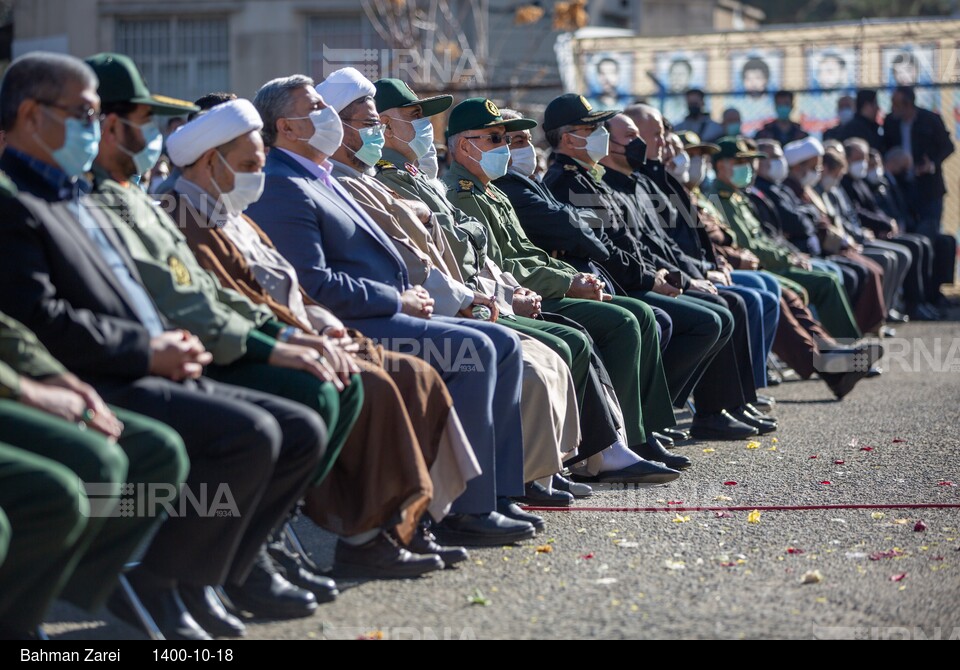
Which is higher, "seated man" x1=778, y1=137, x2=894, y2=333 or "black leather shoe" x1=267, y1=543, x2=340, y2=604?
"seated man" x1=778, y1=137, x2=894, y2=333

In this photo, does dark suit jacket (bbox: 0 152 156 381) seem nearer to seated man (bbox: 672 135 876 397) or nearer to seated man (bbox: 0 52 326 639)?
seated man (bbox: 0 52 326 639)

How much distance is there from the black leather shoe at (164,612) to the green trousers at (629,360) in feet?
12.8

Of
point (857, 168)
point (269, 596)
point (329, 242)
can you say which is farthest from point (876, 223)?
point (269, 596)

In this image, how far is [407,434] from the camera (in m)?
5.80

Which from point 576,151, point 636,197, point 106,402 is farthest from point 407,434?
point 636,197

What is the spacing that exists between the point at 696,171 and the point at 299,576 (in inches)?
295

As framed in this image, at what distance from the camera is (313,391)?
5.44m

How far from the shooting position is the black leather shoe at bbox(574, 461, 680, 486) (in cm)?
810

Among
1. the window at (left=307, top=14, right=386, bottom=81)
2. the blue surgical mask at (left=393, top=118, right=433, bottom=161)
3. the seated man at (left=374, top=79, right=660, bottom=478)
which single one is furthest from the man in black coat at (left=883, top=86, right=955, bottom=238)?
the blue surgical mask at (left=393, top=118, right=433, bottom=161)

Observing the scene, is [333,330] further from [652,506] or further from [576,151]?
[576,151]

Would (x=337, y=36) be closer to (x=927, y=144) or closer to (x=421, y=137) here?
(x=927, y=144)

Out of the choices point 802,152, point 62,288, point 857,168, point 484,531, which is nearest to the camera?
point 62,288

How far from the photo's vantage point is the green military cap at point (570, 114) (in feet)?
31.7
